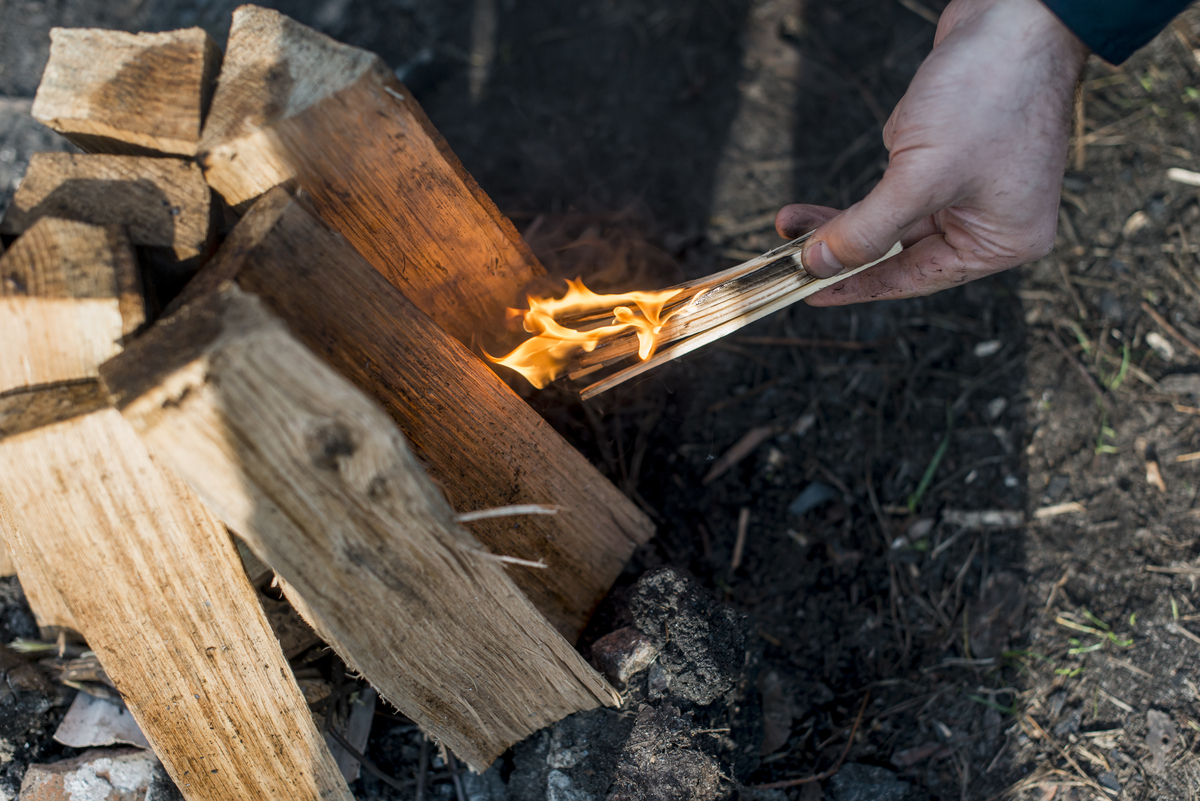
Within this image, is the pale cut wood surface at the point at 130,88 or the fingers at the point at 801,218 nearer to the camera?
the pale cut wood surface at the point at 130,88

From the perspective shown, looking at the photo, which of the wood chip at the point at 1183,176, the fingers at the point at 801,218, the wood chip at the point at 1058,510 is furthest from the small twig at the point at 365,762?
the wood chip at the point at 1183,176

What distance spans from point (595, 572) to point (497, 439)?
558 millimetres

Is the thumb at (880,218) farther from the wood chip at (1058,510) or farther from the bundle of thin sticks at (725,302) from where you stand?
the wood chip at (1058,510)

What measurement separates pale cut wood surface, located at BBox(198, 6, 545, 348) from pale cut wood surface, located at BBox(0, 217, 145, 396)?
14.1 inches

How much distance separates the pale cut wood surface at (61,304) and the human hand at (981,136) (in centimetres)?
180

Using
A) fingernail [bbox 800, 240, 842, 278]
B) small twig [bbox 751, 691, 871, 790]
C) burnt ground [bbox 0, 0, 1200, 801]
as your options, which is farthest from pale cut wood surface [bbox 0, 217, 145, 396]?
small twig [bbox 751, 691, 871, 790]

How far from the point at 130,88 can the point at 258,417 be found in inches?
40.7

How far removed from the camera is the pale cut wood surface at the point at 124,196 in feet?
5.16

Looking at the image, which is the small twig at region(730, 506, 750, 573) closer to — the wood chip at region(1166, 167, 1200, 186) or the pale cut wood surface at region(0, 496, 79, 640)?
the pale cut wood surface at region(0, 496, 79, 640)

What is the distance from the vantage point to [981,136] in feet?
5.74

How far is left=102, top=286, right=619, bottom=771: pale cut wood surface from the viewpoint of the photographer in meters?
1.24

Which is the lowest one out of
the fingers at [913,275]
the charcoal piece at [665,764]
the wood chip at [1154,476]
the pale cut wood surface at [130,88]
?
the wood chip at [1154,476]

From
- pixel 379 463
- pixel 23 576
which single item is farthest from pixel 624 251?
pixel 23 576

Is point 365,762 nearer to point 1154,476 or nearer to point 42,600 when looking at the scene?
point 42,600
